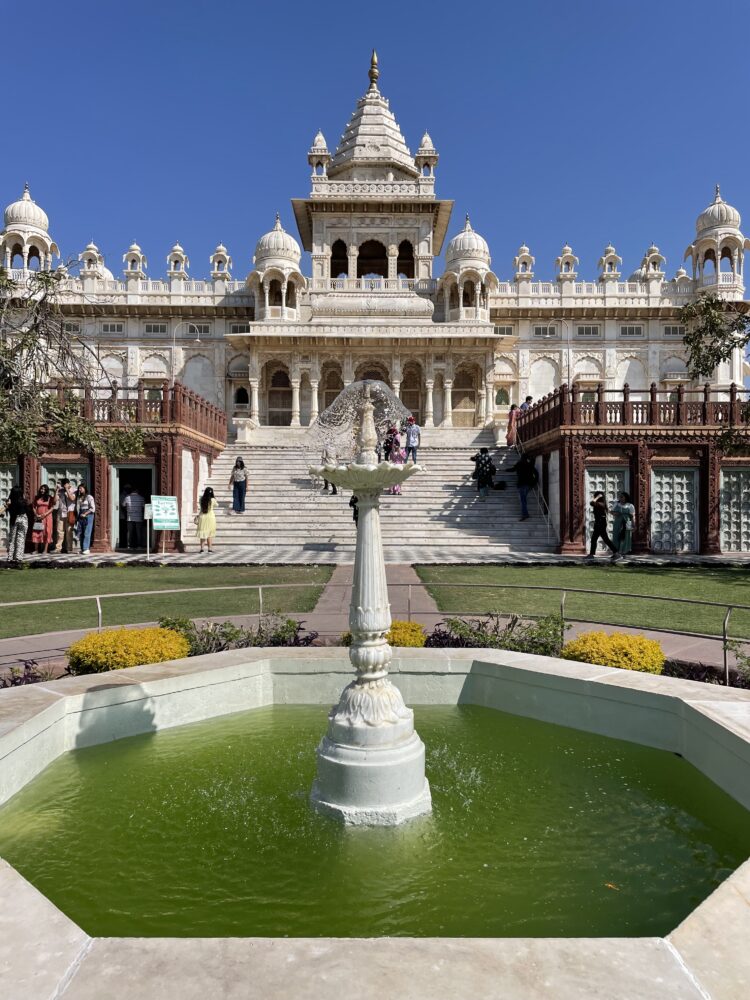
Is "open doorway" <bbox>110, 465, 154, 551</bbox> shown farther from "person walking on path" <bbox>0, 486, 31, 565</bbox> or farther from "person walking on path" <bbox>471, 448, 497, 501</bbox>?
"person walking on path" <bbox>471, 448, 497, 501</bbox>

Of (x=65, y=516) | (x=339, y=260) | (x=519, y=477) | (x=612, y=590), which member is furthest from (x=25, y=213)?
(x=612, y=590)

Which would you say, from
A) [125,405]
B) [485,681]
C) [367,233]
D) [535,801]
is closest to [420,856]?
[535,801]

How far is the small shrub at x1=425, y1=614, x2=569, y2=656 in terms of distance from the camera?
7.07 metres

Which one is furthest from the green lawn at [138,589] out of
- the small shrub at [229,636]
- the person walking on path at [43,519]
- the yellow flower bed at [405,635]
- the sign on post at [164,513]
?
the person walking on path at [43,519]

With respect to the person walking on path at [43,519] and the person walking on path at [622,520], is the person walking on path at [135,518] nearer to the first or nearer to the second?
the person walking on path at [43,519]

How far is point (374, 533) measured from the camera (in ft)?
14.9

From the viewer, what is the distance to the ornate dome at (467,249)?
3550 cm

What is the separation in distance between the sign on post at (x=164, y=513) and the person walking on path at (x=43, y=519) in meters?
3.40

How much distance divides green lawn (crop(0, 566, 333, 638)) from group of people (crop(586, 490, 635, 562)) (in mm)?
6845

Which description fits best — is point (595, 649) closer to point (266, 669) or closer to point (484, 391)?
point (266, 669)

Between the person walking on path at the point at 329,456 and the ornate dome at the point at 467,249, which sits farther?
the ornate dome at the point at 467,249

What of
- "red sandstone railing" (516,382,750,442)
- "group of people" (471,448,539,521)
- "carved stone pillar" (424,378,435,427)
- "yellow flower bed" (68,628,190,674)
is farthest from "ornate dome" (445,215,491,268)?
"yellow flower bed" (68,628,190,674)

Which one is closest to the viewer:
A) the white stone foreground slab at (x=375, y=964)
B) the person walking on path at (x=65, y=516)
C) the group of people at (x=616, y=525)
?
the white stone foreground slab at (x=375, y=964)

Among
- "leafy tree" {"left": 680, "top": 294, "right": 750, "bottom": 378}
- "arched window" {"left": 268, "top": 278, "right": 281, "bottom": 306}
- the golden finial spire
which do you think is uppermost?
the golden finial spire
